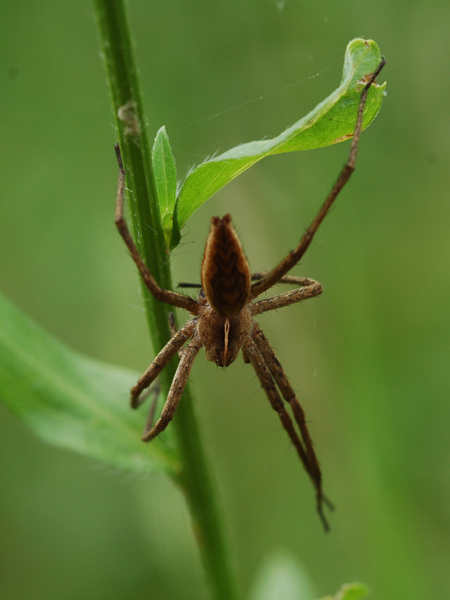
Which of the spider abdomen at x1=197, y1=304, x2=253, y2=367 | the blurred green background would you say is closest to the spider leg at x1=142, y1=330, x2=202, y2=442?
the spider abdomen at x1=197, y1=304, x2=253, y2=367

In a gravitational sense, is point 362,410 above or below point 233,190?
below

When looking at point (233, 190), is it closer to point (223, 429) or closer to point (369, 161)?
point (369, 161)

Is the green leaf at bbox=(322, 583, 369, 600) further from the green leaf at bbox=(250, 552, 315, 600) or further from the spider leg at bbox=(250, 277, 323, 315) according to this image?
the spider leg at bbox=(250, 277, 323, 315)

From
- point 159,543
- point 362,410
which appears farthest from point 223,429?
point 362,410

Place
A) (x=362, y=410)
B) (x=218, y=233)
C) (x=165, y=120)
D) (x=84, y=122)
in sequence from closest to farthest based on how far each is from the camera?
(x=218, y=233), (x=362, y=410), (x=165, y=120), (x=84, y=122)

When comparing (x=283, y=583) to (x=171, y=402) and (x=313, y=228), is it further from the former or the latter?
(x=313, y=228)

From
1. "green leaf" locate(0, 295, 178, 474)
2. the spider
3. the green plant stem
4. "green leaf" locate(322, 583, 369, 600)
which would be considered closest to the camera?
the green plant stem
